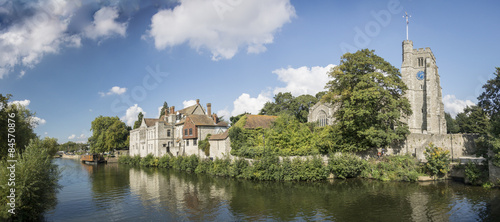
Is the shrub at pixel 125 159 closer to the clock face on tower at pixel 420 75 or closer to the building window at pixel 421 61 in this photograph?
the clock face on tower at pixel 420 75

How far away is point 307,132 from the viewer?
33.4 meters

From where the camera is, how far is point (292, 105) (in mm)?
64875

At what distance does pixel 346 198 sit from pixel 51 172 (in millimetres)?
19774

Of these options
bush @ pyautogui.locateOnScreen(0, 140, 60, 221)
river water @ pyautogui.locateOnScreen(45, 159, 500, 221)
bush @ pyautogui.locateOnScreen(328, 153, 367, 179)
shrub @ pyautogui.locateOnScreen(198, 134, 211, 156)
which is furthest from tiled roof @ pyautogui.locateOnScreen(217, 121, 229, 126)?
bush @ pyautogui.locateOnScreen(0, 140, 60, 221)

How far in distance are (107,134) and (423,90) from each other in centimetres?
7436

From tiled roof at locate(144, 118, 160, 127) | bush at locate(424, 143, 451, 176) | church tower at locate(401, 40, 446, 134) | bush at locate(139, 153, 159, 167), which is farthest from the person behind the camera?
tiled roof at locate(144, 118, 160, 127)

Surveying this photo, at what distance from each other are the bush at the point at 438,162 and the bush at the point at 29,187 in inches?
1177

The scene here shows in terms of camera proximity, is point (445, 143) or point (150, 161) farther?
point (150, 161)

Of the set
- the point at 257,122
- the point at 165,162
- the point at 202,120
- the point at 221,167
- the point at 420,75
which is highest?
the point at 420,75

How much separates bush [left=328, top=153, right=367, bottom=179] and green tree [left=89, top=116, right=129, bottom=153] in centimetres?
6334

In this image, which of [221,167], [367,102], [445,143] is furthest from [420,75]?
[221,167]

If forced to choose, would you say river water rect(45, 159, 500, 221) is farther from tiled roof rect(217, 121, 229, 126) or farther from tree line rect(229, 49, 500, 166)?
tiled roof rect(217, 121, 229, 126)

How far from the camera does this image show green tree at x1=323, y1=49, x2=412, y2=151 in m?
29.1

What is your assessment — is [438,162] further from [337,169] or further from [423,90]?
[423,90]
